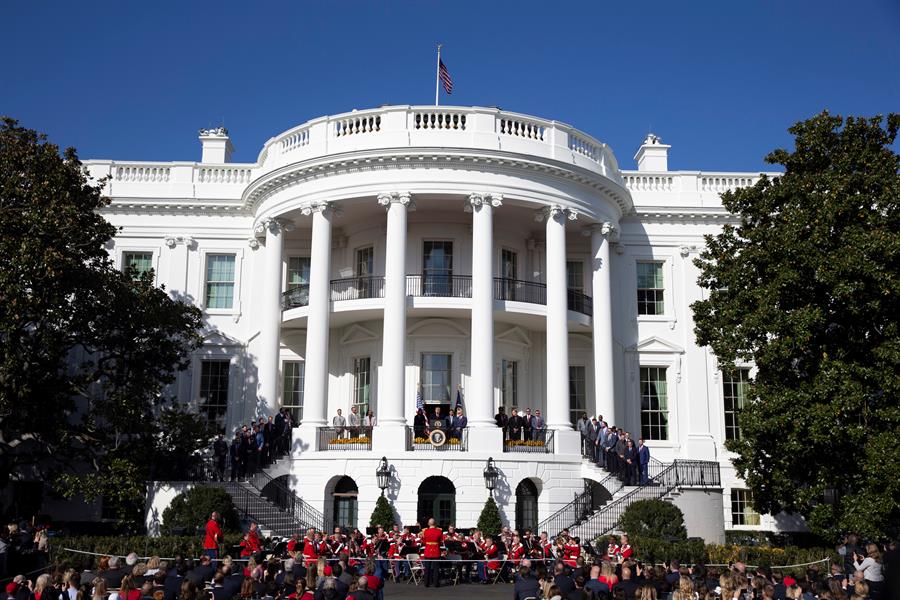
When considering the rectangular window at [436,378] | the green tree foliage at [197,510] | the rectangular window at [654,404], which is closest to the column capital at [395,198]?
the rectangular window at [436,378]

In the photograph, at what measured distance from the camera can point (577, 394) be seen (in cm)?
3189

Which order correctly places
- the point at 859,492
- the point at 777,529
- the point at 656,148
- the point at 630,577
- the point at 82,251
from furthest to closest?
the point at 656,148 → the point at 777,529 → the point at 82,251 → the point at 859,492 → the point at 630,577

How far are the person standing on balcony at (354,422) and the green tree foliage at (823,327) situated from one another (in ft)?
35.0

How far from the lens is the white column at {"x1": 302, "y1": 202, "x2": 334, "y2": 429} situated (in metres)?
26.9

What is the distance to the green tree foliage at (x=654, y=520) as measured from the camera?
73.9 ft

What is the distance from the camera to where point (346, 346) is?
30953 millimetres

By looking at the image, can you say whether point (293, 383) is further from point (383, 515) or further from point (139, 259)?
point (383, 515)

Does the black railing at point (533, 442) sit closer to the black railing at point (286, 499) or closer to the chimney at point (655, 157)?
the black railing at point (286, 499)

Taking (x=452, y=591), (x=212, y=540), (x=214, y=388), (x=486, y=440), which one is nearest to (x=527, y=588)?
(x=452, y=591)

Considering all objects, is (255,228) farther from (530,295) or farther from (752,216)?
(752,216)

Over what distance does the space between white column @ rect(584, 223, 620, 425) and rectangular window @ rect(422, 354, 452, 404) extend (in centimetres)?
505

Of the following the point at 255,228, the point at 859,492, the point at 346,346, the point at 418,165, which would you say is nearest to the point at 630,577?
the point at 859,492

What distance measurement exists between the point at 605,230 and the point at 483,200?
197 inches

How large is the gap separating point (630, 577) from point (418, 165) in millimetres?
17339
